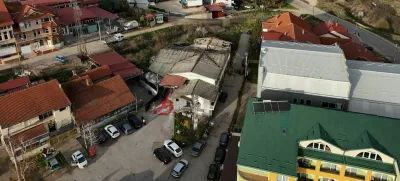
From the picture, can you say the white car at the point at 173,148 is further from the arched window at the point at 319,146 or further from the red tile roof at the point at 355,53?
the red tile roof at the point at 355,53

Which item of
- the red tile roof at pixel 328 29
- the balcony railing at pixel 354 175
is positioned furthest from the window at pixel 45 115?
the red tile roof at pixel 328 29

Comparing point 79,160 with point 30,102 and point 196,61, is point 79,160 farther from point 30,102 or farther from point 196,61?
point 196,61

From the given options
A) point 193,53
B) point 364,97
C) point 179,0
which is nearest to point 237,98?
point 193,53

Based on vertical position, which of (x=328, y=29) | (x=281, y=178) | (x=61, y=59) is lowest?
(x=281, y=178)

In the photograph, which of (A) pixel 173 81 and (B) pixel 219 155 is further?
(A) pixel 173 81

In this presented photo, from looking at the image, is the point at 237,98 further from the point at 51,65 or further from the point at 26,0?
the point at 26,0

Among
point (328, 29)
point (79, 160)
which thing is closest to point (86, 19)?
point (79, 160)

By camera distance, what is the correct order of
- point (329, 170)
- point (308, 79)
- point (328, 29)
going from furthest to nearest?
point (328, 29), point (308, 79), point (329, 170)
